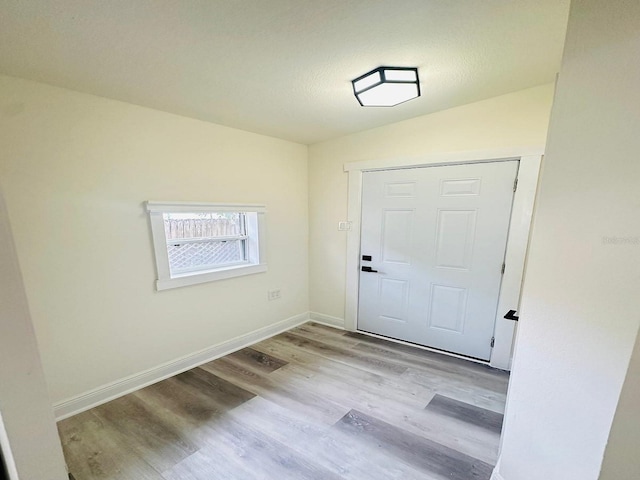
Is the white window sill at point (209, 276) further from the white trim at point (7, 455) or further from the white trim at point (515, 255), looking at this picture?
the white trim at point (515, 255)

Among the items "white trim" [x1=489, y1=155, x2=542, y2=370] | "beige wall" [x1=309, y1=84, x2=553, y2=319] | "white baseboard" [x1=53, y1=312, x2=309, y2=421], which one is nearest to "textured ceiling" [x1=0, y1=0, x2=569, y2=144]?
"beige wall" [x1=309, y1=84, x2=553, y2=319]

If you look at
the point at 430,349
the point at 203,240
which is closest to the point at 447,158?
the point at 430,349

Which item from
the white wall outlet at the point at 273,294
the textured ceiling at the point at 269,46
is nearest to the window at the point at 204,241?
the white wall outlet at the point at 273,294

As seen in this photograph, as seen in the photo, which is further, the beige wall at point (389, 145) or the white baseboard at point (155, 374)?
the beige wall at point (389, 145)

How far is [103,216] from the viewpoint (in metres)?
1.86

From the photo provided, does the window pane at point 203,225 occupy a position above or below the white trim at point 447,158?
below

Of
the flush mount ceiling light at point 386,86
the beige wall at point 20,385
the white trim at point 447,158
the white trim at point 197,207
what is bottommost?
the beige wall at point 20,385

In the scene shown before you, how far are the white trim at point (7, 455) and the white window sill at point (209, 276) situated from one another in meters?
1.70

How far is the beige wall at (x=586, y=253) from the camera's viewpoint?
0.81 meters

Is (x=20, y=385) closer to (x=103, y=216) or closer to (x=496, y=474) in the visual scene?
(x=103, y=216)

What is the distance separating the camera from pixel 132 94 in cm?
180

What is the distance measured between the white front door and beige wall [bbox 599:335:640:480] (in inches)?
62.1

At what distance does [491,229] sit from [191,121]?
275 centimetres

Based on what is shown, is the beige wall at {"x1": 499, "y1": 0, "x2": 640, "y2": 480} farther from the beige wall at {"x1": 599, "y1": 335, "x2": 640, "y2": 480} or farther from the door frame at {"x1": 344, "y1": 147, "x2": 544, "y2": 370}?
the door frame at {"x1": 344, "y1": 147, "x2": 544, "y2": 370}
